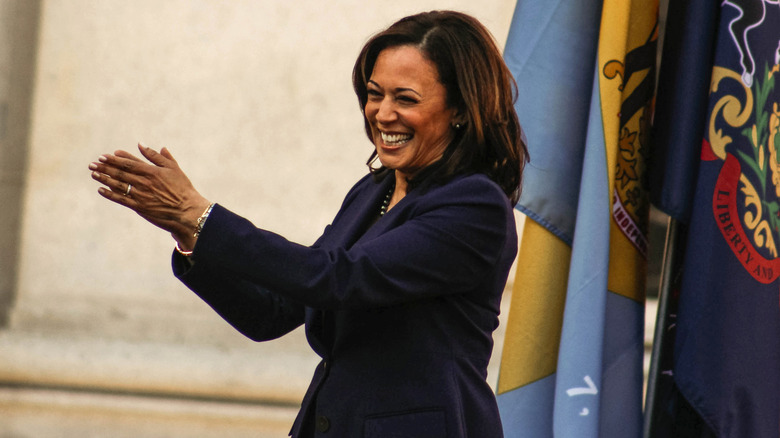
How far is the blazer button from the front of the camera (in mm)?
1627

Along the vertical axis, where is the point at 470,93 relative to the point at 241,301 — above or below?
above

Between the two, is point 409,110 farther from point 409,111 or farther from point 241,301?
point 241,301

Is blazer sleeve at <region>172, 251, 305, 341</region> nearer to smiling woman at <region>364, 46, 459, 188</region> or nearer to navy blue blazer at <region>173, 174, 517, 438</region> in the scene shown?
navy blue blazer at <region>173, 174, 517, 438</region>

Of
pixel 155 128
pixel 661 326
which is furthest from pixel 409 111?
pixel 155 128

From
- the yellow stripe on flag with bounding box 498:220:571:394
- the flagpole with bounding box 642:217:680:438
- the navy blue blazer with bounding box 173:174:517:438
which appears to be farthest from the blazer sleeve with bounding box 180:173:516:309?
the flagpole with bounding box 642:217:680:438

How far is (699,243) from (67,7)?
248 centimetres

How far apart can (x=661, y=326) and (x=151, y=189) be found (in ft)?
5.52

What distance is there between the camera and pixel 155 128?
3.54 meters

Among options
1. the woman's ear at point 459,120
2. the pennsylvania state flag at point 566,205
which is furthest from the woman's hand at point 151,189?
the pennsylvania state flag at point 566,205

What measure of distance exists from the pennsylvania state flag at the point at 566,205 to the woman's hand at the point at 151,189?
1.28m

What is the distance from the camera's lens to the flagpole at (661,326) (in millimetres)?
2639

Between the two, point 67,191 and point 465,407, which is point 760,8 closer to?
point 465,407

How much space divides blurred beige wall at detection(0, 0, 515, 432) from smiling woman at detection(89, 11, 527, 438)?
68.8 inches

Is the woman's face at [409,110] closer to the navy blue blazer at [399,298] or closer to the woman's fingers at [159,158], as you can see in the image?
the navy blue blazer at [399,298]
